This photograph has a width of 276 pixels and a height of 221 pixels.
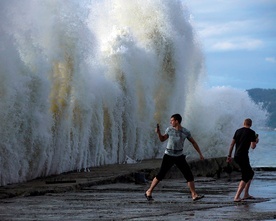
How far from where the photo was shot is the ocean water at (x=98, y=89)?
1848cm

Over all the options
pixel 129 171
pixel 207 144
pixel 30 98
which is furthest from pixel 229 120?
pixel 30 98

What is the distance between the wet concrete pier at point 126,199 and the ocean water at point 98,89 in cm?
98

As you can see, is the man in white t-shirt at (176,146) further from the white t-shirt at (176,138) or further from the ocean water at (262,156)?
the ocean water at (262,156)

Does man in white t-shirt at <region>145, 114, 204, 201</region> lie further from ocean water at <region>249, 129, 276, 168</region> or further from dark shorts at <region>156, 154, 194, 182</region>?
ocean water at <region>249, 129, 276, 168</region>

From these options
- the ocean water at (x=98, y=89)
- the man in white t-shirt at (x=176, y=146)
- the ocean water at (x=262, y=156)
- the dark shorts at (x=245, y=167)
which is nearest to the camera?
the man in white t-shirt at (x=176, y=146)

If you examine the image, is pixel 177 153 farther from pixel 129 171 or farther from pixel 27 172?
pixel 129 171

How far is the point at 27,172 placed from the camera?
736 inches

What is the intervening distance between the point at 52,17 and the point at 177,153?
8.51 metres

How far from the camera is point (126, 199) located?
618 inches

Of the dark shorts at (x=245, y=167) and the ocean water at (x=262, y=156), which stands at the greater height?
the ocean water at (x=262, y=156)

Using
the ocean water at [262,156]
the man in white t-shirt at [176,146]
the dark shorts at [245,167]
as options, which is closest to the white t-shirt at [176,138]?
Answer: the man in white t-shirt at [176,146]

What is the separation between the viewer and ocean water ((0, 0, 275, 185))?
1848 cm

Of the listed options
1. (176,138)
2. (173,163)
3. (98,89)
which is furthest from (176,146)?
(98,89)

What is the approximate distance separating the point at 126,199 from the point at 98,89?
11778mm
